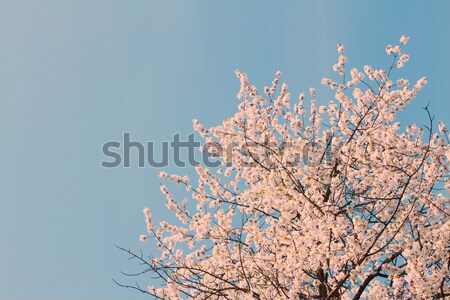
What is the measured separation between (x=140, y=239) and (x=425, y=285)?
18.6 feet

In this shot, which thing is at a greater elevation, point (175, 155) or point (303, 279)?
point (175, 155)

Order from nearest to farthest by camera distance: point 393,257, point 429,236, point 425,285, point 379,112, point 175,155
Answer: point 425,285
point 429,236
point 393,257
point 379,112
point 175,155

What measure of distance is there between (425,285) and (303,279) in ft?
7.43

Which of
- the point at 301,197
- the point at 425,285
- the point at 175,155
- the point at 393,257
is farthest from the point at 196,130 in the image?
the point at 425,285

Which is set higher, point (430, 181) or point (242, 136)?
point (242, 136)

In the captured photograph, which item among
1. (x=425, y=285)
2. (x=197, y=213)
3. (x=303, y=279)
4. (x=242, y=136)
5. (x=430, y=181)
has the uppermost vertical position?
(x=242, y=136)

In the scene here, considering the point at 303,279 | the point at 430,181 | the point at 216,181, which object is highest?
the point at 216,181

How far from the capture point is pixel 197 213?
1125 cm

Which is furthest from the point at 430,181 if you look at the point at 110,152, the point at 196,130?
the point at 110,152

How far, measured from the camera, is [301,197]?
9.28 m

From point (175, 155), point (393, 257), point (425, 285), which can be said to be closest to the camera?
point (425, 285)

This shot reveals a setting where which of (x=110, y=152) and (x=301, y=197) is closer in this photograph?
(x=301, y=197)

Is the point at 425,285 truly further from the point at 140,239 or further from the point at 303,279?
the point at 140,239

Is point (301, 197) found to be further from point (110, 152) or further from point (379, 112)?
point (110, 152)
